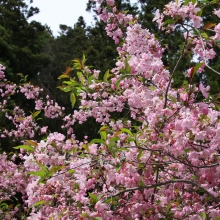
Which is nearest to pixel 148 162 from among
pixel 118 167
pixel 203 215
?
pixel 118 167

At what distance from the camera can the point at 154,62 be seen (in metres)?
3.14

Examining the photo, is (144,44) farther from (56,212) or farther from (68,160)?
(56,212)

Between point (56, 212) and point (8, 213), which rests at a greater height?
point (8, 213)

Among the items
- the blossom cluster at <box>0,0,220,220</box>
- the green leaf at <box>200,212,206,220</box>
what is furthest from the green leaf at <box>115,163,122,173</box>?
the green leaf at <box>200,212,206,220</box>

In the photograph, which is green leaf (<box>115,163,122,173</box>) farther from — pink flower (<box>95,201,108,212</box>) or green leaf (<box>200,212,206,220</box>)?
green leaf (<box>200,212,206,220</box>)

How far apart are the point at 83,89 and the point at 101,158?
77 cm

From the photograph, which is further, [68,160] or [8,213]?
[8,213]

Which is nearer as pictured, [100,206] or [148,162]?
[100,206]

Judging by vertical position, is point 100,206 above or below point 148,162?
below

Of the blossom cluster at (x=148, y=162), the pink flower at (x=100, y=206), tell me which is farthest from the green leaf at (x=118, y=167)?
the pink flower at (x=100, y=206)

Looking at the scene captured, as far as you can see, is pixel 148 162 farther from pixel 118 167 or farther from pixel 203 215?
pixel 203 215

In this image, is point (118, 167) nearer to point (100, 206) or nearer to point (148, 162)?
point (100, 206)

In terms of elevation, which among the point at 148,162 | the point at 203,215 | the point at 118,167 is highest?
the point at 148,162

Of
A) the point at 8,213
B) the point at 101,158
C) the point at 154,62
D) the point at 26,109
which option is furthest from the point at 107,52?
the point at 101,158
